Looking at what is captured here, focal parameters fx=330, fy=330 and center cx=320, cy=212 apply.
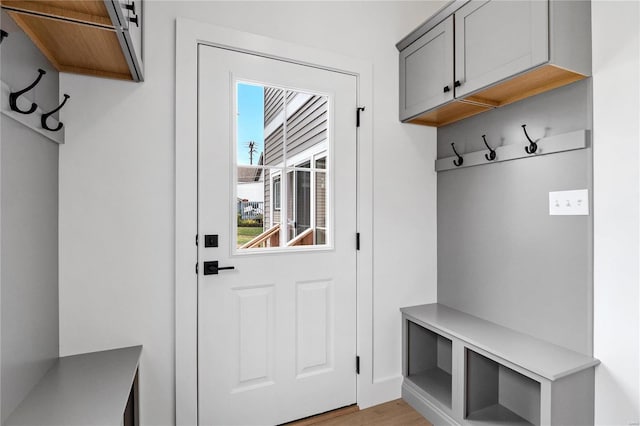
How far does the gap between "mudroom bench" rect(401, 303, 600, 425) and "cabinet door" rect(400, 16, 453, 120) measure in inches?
52.4

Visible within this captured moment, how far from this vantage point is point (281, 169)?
1.93 meters

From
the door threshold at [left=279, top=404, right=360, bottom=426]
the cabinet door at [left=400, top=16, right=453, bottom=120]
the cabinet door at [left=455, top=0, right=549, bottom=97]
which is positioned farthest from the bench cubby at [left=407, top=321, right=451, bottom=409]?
the cabinet door at [left=455, top=0, right=549, bottom=97]

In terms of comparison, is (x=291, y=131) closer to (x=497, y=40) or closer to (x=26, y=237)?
(x=497, y=40)

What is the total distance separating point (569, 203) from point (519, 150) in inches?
14.8

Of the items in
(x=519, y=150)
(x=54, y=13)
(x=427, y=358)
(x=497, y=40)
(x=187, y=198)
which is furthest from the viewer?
(x=427, y=358)

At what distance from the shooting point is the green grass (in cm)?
184

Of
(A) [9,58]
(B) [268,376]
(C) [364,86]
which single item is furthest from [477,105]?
(A) [9,58]

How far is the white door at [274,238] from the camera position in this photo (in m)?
1.76

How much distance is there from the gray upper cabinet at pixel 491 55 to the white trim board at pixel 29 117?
6.23ft

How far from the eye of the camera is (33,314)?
1.25m

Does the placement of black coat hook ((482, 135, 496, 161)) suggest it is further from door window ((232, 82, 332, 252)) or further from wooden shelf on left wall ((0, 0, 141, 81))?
wooden shelf on left wall ((0, 0, 141, 81))

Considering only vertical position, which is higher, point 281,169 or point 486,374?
point 281,169

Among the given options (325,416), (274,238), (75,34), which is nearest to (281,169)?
(274,238)

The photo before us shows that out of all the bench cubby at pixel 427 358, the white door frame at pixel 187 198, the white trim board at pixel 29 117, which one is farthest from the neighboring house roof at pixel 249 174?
the bench cubby at pixel 427 358
